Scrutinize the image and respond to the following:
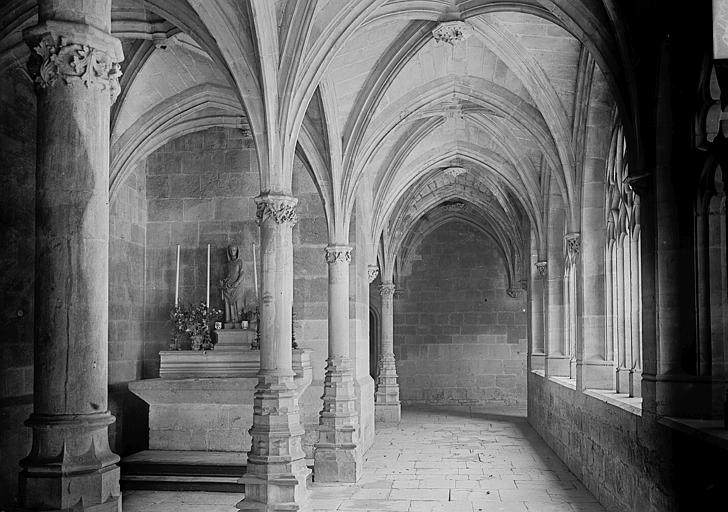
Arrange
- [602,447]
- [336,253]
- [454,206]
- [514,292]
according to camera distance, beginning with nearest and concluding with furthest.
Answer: [602,447]
[336,253]
[454,206]
[514,292]

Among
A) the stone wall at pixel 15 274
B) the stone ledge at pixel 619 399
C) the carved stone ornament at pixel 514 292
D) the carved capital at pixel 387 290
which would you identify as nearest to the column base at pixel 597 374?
the stone ledge at pixel 619 399

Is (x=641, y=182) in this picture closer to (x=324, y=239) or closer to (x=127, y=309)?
(x=324, y=239)

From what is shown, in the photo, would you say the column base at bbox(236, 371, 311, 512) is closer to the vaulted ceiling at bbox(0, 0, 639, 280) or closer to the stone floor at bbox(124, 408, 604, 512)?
the stone floor at bbox(124, 408, 604, 512)

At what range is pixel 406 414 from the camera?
807 inches

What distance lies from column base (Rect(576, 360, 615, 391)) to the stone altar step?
15.1 feet

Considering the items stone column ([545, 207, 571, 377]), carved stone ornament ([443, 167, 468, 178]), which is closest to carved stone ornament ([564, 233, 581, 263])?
stone column ([545, 207, 571, 377])

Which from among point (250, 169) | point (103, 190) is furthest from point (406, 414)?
point (103, 190)

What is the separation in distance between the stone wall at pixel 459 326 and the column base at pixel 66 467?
20583mm

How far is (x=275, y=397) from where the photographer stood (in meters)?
8.13

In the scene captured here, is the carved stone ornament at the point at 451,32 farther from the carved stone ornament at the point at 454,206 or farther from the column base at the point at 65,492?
the carved stone ornament at the point at 454,206

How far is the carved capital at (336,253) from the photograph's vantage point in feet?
38.4

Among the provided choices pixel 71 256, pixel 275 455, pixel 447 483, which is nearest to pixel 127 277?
pixel 275 455

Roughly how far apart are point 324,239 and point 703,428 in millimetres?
8034

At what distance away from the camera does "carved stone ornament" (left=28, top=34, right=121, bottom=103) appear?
3.92 m
